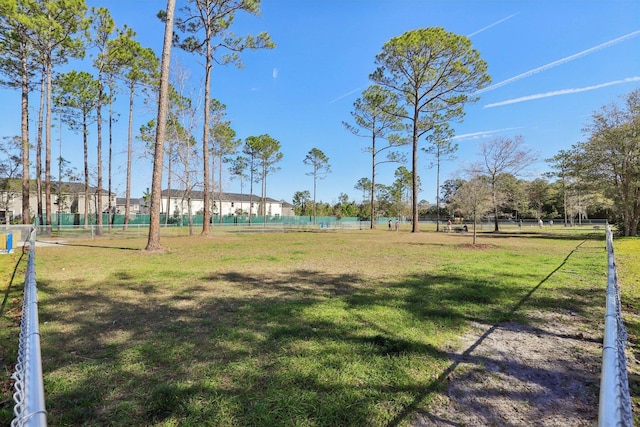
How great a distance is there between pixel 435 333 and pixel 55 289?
6808 mm

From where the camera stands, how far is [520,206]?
194ft

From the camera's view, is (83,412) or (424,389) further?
(424,389)

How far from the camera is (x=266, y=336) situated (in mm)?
3727

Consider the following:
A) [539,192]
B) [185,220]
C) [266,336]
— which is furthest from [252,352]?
[539,192]

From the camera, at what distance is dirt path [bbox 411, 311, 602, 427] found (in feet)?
7.61

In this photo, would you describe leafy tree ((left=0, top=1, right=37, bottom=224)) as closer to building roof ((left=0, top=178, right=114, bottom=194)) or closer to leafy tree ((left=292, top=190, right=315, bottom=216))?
building roof ((left=0, top=178, right=114, bottom=194))

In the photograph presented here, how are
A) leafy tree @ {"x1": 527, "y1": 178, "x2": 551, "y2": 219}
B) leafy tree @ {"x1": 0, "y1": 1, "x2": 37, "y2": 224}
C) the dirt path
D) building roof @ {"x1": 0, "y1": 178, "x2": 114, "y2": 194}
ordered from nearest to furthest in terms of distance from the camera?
the dirt path, leafy tree @ {"x1": 0, "y1": 1, "x2": 37, "y2": 224}, building roof @ {"x1": 0, "y1": 178, "x2": 114, "y2": 194}, leafy tree @ {"x1": 527, "y1": 178, "x2": 551, "y2": 219}

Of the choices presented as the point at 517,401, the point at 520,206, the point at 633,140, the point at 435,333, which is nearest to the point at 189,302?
the point at 435,333

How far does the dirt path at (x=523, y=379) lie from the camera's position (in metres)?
2.32

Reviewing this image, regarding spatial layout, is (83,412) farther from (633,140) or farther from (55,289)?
(633,140)

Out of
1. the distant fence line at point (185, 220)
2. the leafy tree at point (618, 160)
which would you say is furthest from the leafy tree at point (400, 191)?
the leafy tree at point (618, 160)

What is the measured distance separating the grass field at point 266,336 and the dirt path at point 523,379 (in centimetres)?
21

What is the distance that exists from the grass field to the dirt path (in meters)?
0.21

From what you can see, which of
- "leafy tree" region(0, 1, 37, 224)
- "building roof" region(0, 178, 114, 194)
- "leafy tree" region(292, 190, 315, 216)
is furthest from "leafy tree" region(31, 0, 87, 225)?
"leafy tree" region(292, 190, 315, 216)
